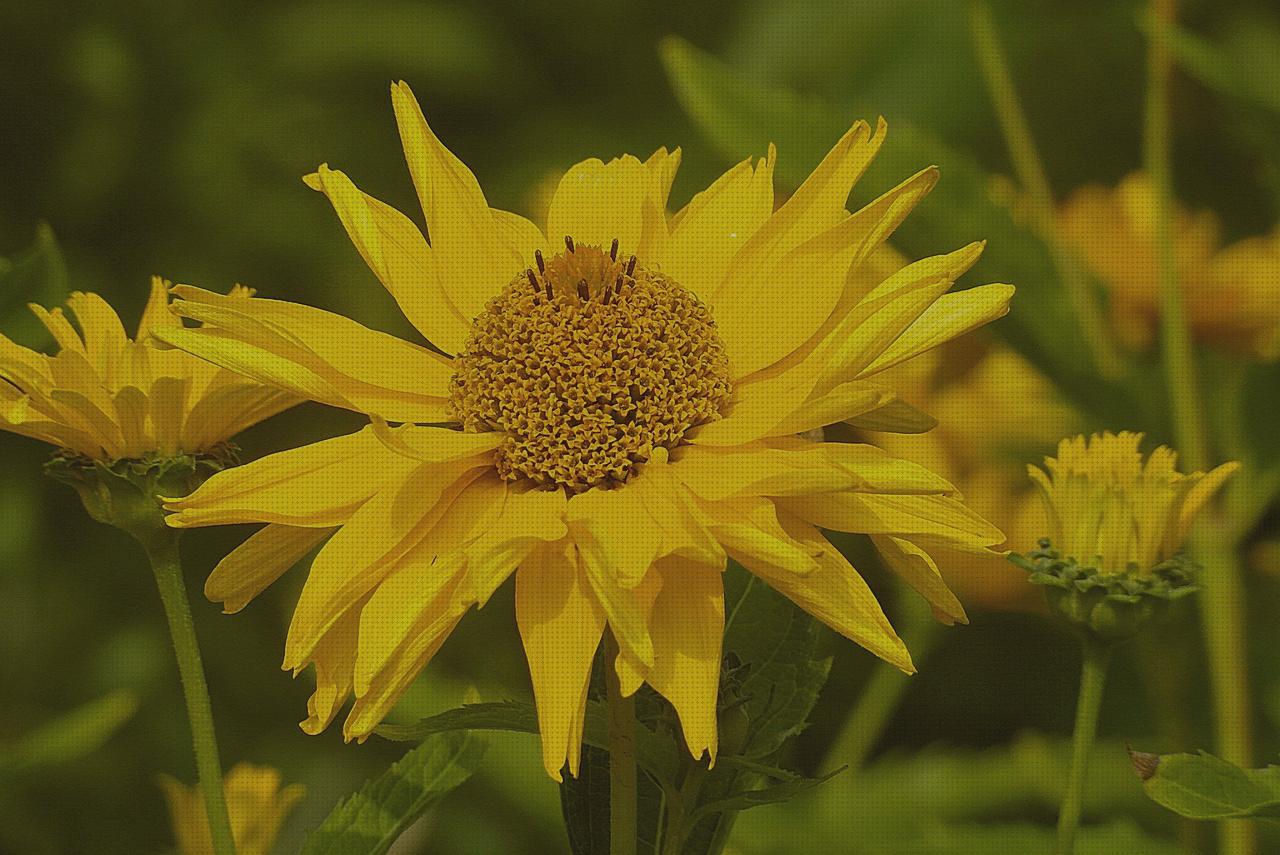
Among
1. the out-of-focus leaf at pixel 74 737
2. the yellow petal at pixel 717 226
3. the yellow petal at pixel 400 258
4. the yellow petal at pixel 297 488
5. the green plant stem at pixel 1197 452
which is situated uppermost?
the green plant stem at pixel 1197 452

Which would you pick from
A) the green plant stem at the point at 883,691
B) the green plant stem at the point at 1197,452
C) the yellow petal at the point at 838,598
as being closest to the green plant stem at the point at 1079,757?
the yellow petal at the point at 838,598

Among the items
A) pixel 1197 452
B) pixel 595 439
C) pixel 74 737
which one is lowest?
pixel 74 737

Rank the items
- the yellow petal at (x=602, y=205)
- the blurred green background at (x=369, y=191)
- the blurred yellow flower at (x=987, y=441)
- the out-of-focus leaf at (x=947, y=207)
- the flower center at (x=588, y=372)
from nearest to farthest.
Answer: the flower center at (x=588, y=372)
the yellow petal at (x=602, y=205)
the out-of-focus leaf at (x=947, y=207)
the blurred yellow flower at (x=987, y=441)
the blurred green background at (x=369, y=191)

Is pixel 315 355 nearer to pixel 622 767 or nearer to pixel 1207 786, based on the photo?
pixel 622 767

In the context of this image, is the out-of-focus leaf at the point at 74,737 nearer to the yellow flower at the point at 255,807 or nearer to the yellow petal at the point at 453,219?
the yellow flower at the point at 255,807

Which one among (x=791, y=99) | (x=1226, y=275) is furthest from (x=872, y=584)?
(x=791, y=99)

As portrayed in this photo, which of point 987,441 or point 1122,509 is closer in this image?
point 1122,509

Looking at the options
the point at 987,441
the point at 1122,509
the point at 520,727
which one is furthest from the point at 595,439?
the point at 987,441
